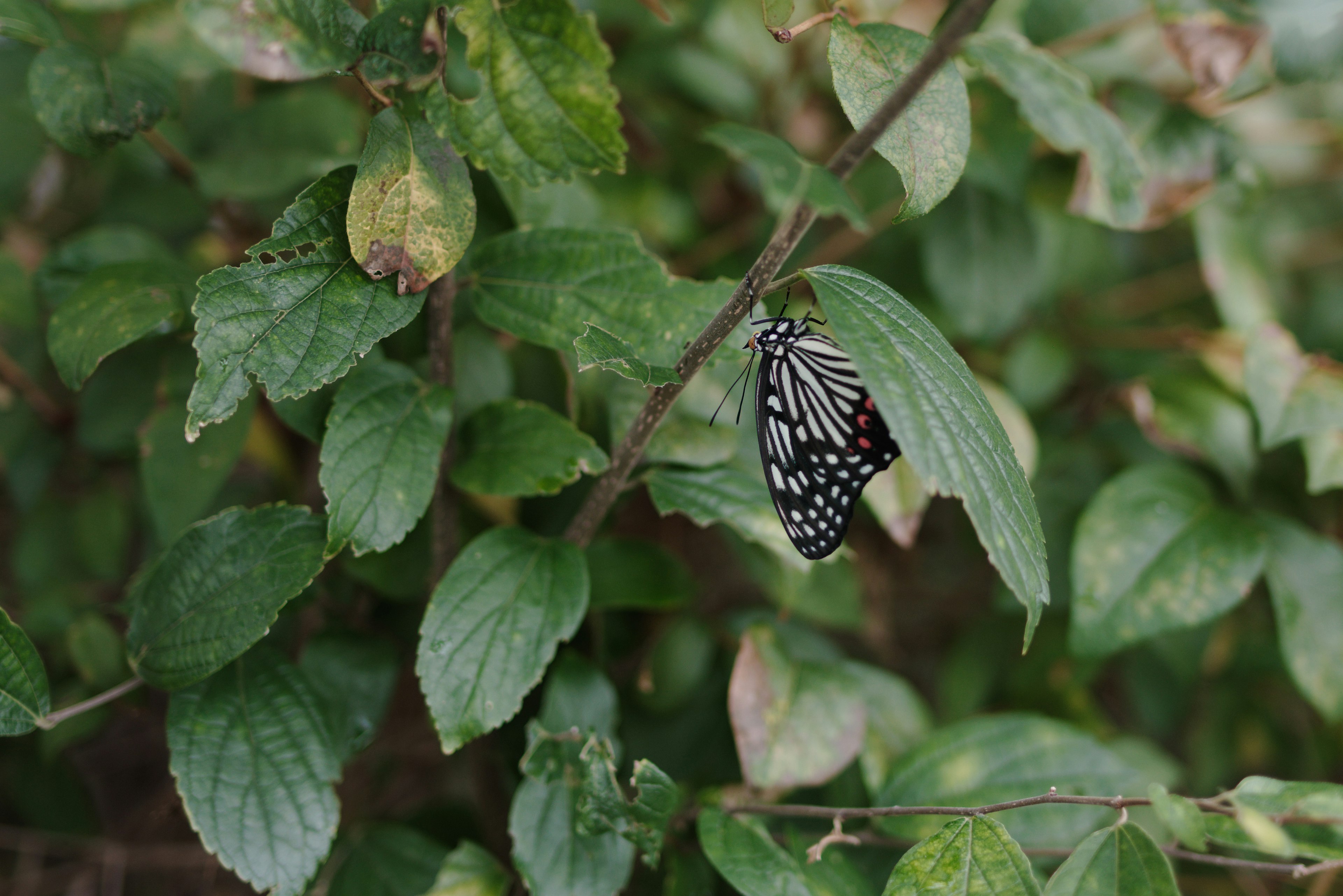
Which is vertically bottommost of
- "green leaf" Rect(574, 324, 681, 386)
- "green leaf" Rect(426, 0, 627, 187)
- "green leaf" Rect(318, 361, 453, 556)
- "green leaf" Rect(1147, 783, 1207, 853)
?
"green leaf" Rect(318, 361, 453, 556)

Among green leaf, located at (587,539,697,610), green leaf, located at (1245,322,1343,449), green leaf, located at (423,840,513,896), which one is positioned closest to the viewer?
green leaf, located at (423,840,513,896)

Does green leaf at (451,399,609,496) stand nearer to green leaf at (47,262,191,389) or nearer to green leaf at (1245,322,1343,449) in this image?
green leaf at (47,262,191,389)

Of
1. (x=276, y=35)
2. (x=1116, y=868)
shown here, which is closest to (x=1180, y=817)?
(x=1116, y=868)

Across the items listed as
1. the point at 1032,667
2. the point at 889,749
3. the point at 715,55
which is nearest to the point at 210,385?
the point at 889,749

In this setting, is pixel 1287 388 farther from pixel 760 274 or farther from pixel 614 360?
pixel 614 360

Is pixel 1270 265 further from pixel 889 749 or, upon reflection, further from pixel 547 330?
pixel 547 330

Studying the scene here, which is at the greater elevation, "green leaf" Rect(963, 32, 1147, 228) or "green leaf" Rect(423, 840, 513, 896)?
"green leaf" Rect(963, 32, 1147, 228)

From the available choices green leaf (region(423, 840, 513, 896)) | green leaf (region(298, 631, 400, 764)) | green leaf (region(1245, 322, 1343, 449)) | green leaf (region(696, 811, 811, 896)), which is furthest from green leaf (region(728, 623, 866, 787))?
green leaf (region(1245, 322, 1343, 449))
